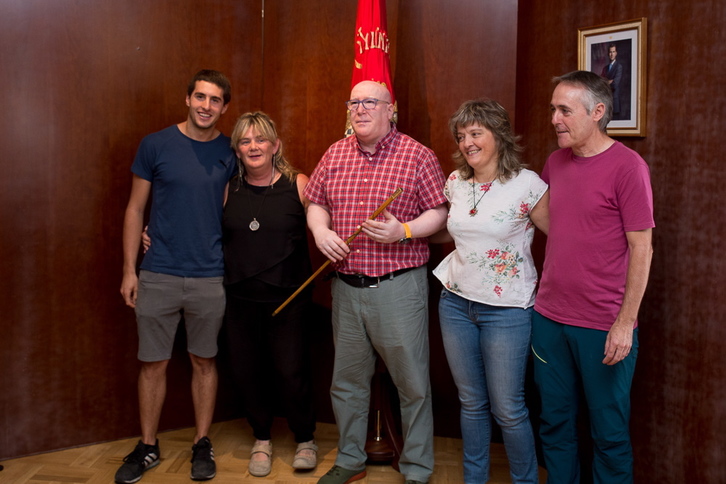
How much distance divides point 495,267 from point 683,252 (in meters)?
0.68

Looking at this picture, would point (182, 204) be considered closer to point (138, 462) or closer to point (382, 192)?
point (382, 192)

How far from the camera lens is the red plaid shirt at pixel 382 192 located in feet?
8.52

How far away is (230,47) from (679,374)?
2.59 metres

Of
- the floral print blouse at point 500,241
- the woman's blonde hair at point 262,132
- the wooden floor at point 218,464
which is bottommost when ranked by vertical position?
the wooden floor at point 218,464

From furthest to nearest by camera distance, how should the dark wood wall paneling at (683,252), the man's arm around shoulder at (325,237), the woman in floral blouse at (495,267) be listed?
1. the man's arm around shoulder at (325,237)
2. the woman in floral blouse at (495,267)
3. the dark wood wall paneling at (683,252)

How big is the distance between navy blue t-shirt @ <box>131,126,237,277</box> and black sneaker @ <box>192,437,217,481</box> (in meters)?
0.81

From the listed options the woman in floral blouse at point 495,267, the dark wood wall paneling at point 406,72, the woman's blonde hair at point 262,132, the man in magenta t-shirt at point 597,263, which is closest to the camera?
the man in magenta t-shirt at point 597,263

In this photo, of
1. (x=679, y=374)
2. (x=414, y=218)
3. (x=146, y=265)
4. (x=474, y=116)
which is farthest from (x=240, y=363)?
(x=679, y=374)

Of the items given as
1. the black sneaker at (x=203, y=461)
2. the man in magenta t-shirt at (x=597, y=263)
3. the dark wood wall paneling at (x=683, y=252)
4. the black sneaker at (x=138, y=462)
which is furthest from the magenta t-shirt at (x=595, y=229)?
the black sneaker at (x=138, y=462)

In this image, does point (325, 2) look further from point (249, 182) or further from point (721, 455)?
point (721, 455)

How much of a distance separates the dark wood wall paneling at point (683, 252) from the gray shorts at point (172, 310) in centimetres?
180

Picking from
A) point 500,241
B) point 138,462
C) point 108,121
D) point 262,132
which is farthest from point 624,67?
point 138,462

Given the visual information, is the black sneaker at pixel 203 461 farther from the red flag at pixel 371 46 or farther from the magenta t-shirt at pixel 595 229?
the red flag at pixel 371 46

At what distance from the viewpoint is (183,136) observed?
113 inches
